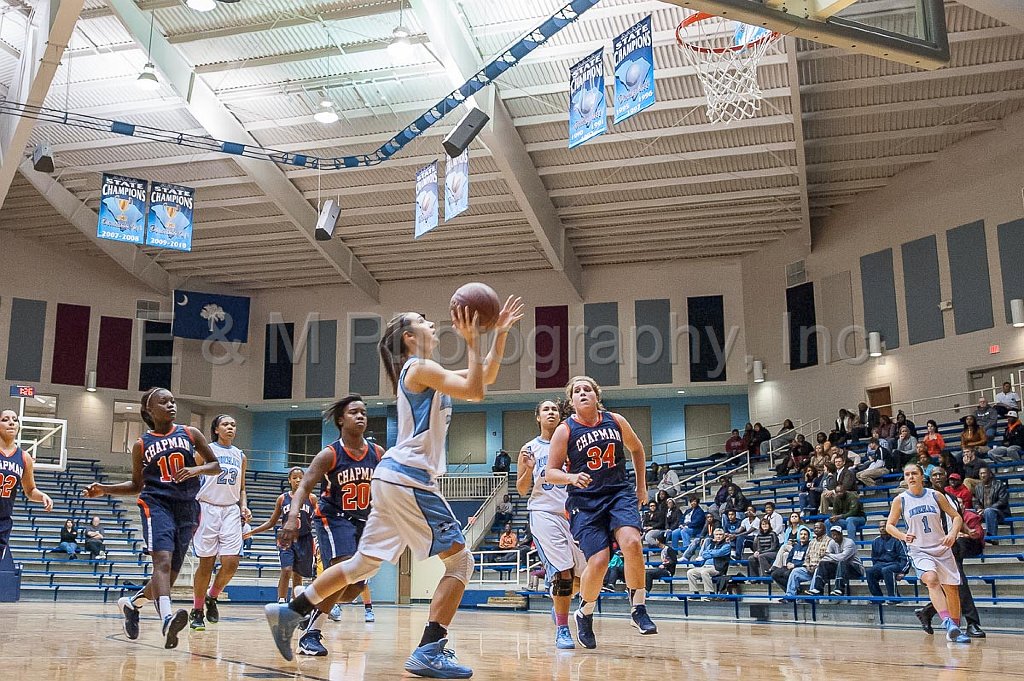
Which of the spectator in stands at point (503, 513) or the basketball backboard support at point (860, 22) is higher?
the basketball backboard support at point (860, 22)

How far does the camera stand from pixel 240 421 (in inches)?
1254

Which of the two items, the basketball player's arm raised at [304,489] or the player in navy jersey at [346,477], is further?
the player in navy jersey at [346,477]

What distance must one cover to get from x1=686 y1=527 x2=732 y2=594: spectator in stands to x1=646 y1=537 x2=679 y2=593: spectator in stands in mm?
368

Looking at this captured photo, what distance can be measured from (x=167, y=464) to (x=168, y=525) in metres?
0.41

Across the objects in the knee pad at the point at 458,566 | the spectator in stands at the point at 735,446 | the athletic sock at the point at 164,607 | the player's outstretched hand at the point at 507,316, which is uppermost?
the spectator in stands at the point at 735,446

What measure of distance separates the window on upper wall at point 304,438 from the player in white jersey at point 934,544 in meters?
25.7

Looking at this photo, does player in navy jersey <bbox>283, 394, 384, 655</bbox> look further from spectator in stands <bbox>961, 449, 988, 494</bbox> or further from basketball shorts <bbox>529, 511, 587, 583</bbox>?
spectator in stands <bbox>961, 449, 988, 494</bbox>

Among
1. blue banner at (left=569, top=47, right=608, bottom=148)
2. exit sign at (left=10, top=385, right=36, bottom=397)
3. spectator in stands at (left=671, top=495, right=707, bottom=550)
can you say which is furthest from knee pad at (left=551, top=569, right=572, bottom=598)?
exit sign at (left=10, top=385, right=36, bottom=397)

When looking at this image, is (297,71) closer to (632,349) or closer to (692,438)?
(632,349)

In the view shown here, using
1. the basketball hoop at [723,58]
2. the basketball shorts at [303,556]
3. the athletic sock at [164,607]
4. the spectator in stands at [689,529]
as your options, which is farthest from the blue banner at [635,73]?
the athletic sock at [164,607]

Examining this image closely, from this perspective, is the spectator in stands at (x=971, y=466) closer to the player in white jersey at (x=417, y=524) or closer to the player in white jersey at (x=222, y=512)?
the player in white jersey at (x=222, y=512)

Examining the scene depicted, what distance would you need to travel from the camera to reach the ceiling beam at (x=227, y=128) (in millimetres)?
17828

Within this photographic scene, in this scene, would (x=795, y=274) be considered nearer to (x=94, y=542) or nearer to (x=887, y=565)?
(x=887, y=565)

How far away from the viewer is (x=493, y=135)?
19.5 meters
